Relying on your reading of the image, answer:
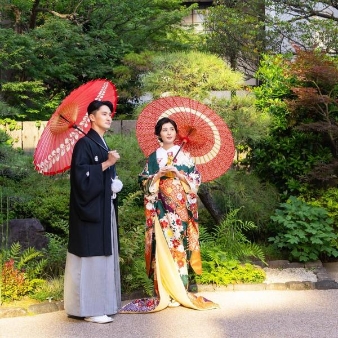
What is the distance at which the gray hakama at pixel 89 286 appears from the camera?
19.3ft

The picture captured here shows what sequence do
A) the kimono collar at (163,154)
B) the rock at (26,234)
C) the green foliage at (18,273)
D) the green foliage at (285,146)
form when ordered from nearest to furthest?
the kimono collar at (163,154)
the green foliage at (18,273)
the rock at (26,234)
the green foliage at (285,146)

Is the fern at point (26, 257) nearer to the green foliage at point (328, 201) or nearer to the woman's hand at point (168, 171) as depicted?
the woman's hand at point (168, 171)

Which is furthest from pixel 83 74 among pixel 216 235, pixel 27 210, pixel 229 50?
pixel 216 235

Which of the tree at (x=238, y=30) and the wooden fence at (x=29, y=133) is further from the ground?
the tree at (x=238, y=30)

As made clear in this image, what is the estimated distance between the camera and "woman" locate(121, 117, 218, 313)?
20.8ft

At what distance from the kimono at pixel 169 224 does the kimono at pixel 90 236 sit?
0.51 m

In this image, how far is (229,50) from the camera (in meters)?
14.6

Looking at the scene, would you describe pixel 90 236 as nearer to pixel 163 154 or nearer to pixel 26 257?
pixel 163 154

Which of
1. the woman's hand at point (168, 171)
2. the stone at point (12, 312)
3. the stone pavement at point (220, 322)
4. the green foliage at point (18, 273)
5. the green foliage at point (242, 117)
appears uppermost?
the green foliage at point (242, 117)

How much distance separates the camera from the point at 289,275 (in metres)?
7.55

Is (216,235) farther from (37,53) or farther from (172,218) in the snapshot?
(37,53)

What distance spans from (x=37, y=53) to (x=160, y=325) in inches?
315

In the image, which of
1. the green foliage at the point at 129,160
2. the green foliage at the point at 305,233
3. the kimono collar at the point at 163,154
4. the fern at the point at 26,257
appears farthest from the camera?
the green foliage at the point at 129,160

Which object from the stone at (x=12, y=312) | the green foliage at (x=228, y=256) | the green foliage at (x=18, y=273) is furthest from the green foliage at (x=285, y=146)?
the stone at (x=12, y=312)
